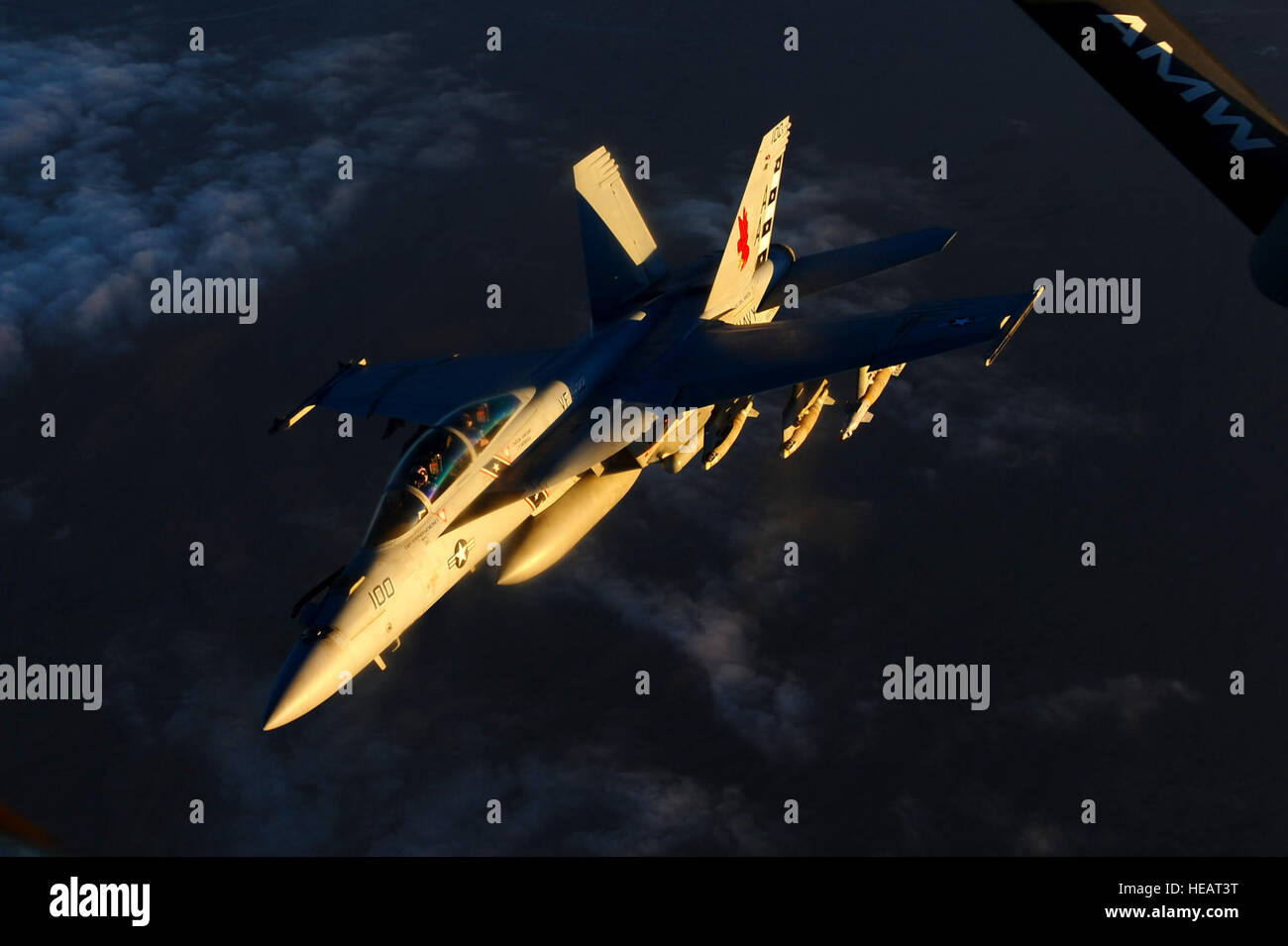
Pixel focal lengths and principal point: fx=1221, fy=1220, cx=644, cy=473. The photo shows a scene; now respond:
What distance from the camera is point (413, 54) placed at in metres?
54.1

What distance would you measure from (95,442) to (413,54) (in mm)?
26135

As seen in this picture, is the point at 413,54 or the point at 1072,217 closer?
the point at 1072,217

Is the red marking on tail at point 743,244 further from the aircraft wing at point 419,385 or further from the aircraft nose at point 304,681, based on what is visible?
the aircraft nose at point 304,681

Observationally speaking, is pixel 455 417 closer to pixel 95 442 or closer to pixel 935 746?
pixel 935 746

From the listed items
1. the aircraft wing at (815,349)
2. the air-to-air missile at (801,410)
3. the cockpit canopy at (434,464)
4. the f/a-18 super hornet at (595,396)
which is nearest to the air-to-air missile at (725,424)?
the f/a-18 super hornet at (595,396)

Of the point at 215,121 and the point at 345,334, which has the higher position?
the point at 215,121

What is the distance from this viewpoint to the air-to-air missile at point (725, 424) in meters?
26.4

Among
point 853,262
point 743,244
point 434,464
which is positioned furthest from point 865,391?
point 434,464

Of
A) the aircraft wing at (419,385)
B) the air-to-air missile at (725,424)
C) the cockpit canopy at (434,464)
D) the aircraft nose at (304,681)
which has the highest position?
the aircraft wing at (419,385)

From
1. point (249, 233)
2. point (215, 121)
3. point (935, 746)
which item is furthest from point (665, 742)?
point (215, 121)

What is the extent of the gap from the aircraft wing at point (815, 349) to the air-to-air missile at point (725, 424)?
143cm

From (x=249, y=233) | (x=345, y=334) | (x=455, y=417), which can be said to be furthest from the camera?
(x=249, y=233)

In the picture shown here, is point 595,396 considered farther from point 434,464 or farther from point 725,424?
point 434,464

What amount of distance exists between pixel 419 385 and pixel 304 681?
323 inches
